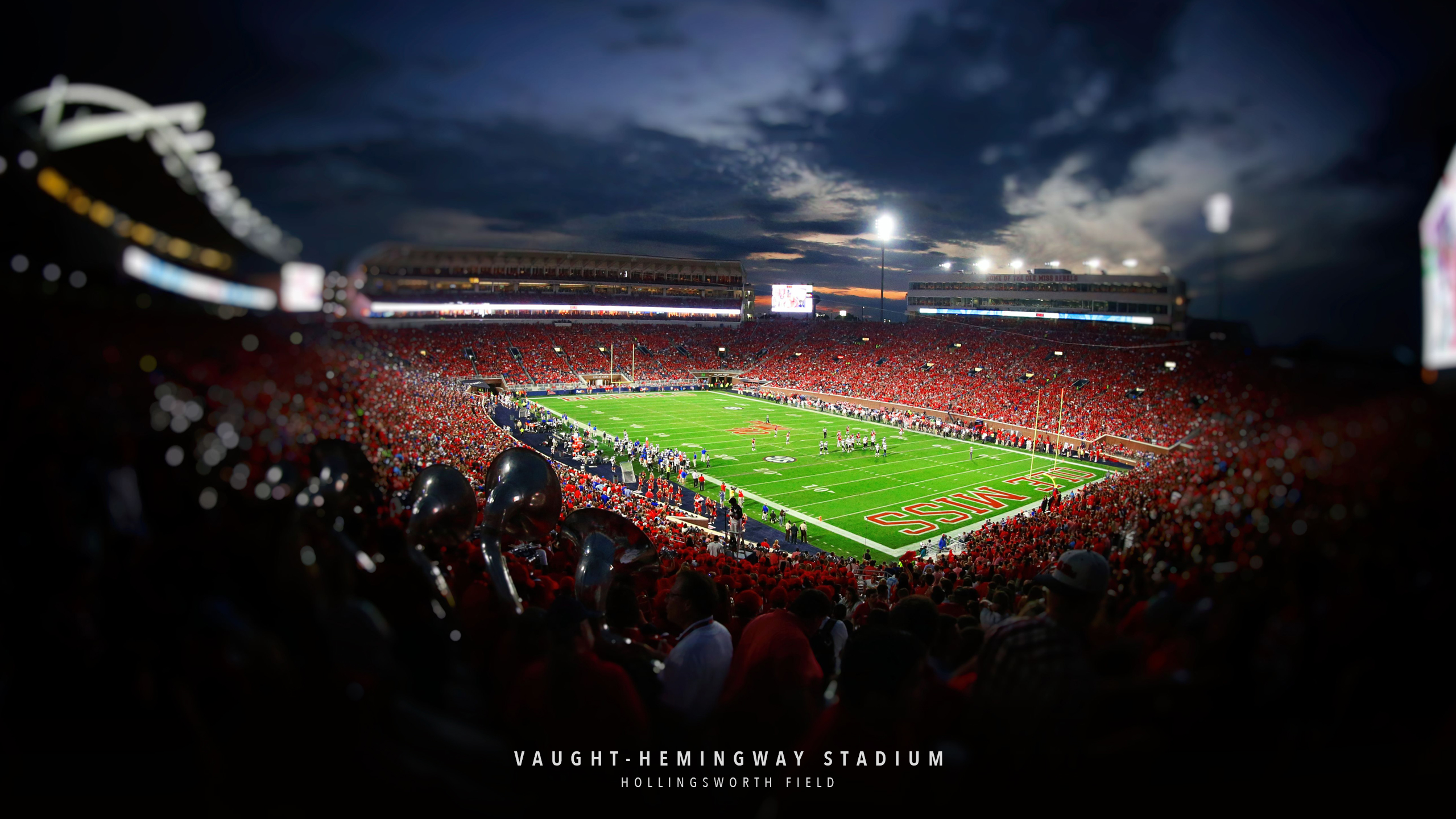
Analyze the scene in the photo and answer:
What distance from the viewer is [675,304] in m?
70.9

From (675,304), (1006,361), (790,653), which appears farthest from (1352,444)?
(675,304)

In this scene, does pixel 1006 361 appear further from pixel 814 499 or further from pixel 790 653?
pixel 790 653

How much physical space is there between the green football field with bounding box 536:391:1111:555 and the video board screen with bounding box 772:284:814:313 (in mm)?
38205

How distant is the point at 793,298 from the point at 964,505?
60.5 m

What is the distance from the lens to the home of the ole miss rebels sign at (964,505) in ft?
70.1

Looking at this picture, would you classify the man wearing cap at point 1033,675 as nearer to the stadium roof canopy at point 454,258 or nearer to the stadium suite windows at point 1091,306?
the stadium suite windows at point 1091,306

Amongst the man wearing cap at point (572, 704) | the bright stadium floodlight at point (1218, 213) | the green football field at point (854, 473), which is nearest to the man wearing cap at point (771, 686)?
the man wearing cap at point (572, 704)

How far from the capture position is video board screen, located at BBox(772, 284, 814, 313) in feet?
267

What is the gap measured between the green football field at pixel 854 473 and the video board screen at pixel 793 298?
38205mm

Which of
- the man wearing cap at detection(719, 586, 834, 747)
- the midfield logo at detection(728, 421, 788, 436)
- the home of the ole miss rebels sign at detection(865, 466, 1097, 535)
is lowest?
the home of the ole miss rebels sign at detection(865, 466, 1097, 535)

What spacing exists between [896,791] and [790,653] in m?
1.16

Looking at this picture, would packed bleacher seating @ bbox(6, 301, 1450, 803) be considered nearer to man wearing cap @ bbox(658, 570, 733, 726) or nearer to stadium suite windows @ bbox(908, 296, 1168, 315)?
man wearing cap @ bbox(658, 570, 733, 726)

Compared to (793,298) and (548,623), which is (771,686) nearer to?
(548,623)

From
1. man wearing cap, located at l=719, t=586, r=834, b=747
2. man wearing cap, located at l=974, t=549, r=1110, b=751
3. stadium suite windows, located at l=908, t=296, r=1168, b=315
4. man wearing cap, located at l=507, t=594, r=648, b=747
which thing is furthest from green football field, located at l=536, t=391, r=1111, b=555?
man wearing cap, located at l=507, t=594, r=648, b=747
